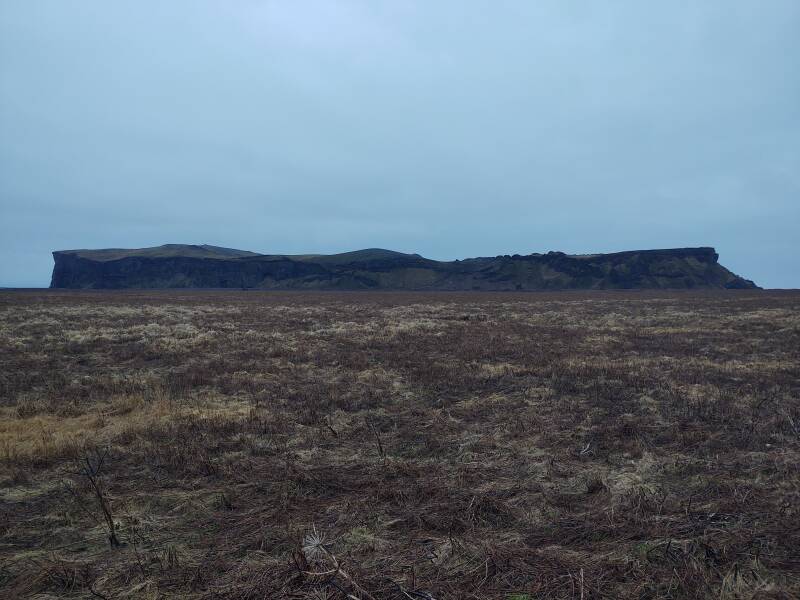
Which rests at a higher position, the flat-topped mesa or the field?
the flat-topped mesa

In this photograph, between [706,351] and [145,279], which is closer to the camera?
[706,351]

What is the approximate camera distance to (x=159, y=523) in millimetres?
4891

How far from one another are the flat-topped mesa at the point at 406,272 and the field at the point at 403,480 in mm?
90357

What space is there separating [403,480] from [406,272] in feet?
341

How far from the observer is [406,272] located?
109 meters

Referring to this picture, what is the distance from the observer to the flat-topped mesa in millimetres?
98438

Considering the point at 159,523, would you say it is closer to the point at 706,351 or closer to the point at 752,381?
the point at 752,381

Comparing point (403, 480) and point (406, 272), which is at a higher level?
point (406, 272)

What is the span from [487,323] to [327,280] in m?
83.1

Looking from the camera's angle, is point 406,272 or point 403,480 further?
point 406,272

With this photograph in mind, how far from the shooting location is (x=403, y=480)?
5.88 m

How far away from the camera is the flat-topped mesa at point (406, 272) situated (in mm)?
98438

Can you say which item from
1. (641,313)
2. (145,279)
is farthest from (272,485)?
(145,279)

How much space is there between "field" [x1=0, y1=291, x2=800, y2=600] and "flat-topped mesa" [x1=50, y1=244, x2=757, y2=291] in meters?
90.4
